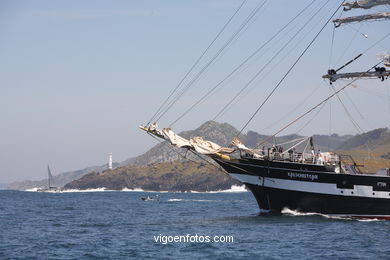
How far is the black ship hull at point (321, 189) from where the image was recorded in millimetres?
43969

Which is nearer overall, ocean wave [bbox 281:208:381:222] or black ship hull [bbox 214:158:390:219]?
black ship hull [bbox 214:158:390:219]

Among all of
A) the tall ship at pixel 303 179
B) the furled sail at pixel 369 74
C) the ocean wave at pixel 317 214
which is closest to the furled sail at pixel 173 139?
the tall ship at pixel 303 179

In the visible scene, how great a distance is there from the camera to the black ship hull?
43969mm

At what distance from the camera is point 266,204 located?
46781 mm

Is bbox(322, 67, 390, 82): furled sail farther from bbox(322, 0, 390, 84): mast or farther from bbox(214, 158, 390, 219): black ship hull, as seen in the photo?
bbox(214, 158, 390, 219): black ship hull

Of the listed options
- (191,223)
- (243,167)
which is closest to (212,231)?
(191,223)

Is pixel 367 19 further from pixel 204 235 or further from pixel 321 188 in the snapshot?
pixel 204 235

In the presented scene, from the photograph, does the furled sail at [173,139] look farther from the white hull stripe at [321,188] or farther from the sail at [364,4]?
the sail at [364,4]

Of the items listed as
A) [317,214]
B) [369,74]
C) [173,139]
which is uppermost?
[369,74]

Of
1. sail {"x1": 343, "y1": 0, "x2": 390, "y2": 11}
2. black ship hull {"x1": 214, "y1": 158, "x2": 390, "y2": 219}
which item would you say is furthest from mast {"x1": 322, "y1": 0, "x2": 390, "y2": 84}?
black ship hull {"x1": 214, "y1": 158, "x2": 390, "y2": 219}

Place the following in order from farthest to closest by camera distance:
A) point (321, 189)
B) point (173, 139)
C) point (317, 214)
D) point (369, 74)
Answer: point (369, 74) → point (173, 139) → point (317, 214) → point (321, 189)

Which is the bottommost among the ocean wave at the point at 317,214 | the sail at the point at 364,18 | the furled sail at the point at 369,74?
the ocean wave at the point at 317,214

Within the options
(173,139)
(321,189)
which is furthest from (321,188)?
(173,139)

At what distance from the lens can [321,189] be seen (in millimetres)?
44438
